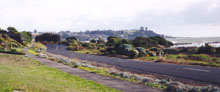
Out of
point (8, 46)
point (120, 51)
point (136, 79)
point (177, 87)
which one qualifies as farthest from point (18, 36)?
point (177, 87)

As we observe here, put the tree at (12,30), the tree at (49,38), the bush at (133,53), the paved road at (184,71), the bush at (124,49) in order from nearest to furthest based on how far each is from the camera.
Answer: the paved road at (184,71) → the bush at (133,53) → the bush at (124,49) → the tree at (12,30) → the tree at (49,38)

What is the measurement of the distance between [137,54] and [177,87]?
22.1m

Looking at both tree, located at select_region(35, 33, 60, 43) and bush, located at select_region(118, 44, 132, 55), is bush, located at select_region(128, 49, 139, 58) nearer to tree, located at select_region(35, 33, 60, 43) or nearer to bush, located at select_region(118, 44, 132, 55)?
bush, located at select_region(118, 44, 132, 55)

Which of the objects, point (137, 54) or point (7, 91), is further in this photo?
point (137, 54)

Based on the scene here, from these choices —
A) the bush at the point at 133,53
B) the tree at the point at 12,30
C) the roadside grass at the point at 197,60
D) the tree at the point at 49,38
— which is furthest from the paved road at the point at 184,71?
the tree at the point at 49,38

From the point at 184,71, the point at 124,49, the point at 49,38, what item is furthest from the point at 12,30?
the point at 184,71

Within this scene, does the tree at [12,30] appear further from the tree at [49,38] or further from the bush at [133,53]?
the tree at [49,38]

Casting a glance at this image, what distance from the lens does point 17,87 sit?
8766 mm

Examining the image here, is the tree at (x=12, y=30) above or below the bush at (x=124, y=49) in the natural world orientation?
above

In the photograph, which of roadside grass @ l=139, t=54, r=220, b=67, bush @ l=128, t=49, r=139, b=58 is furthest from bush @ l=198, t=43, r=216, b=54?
bush @ l=128, t=49, r=139, b=58

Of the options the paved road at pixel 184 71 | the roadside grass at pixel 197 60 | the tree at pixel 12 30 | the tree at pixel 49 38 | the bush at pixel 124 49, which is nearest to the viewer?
the paved road at pixel 184 71

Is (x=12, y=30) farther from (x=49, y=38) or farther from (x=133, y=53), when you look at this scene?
(x=49, y=38)

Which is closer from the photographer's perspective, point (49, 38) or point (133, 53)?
point (133, 53)

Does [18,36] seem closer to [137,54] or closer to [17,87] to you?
[137,54]
